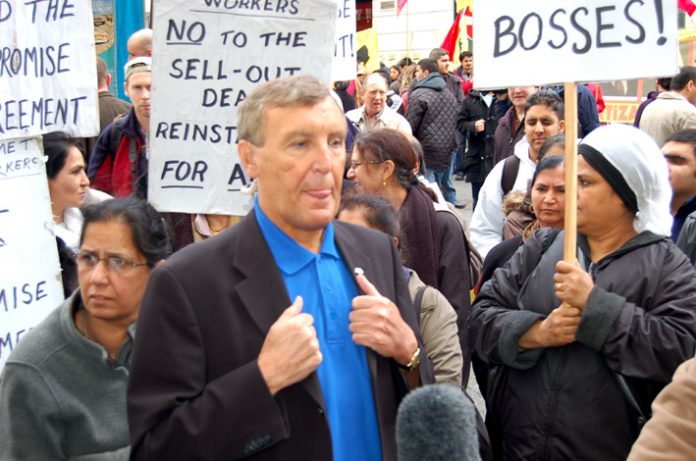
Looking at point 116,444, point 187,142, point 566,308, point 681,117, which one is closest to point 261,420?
point 116,444

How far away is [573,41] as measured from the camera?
117 inches

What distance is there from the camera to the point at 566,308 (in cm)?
282

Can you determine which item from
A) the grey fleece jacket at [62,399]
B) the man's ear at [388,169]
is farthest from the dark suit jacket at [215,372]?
the man's ear at [388,169]

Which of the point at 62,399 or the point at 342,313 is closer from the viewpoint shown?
the point at 342,313

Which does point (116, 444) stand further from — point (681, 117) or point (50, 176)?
point (681, 117)

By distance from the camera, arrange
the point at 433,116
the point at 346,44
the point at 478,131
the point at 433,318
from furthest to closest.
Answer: the point at 478,131 < the point at 433,116 < the point at 346,44 < the point at 433,318

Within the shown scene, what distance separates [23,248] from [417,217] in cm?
180

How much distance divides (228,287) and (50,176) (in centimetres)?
230

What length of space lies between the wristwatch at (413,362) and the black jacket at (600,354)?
2.69ft

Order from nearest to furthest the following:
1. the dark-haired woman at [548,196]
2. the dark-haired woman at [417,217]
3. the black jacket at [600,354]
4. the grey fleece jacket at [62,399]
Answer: the grey fleece jacket at [62,399] < the black jacket at [600,354] < the dark-haired woman at [548,196] < the dark-haired woman at [417,217]

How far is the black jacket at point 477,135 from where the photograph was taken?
11.0 metres

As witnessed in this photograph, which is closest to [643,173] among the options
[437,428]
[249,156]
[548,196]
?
A: [548,196]

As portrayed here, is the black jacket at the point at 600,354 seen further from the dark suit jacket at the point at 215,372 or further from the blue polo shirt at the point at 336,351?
the dark suit jacket at the point at 215,372

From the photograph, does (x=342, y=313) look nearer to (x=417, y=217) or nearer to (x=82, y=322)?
(x=82, y=322)
